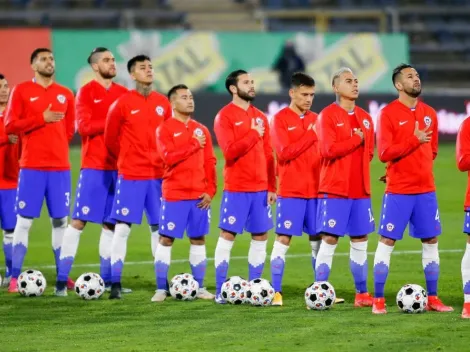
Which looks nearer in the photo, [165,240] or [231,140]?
[231,140]

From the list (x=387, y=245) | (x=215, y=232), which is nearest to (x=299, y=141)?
(x=387, y=245)

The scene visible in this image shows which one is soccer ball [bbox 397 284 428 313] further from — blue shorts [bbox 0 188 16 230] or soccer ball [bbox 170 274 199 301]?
blue shorts [bbox 0 188 16 230]

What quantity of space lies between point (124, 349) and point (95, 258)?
5.98 metres

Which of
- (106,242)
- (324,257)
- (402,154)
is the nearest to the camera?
(402,154)

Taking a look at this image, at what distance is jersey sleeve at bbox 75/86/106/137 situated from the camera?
455 inches

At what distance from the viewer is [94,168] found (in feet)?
38.2

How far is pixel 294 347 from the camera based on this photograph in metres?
8.59

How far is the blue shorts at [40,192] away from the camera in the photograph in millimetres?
11719

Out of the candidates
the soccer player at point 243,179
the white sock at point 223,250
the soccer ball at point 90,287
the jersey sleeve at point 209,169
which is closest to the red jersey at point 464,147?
the soccer player at point 243,179

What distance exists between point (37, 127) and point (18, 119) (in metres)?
0.22

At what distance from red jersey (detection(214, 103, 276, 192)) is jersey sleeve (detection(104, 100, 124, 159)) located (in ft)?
3.43

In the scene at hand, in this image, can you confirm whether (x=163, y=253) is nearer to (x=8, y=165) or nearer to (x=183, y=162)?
(x=183, y=162)

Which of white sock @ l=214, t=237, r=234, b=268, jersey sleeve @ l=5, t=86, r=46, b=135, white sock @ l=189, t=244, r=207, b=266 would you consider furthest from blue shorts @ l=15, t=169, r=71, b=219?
white sock @ l=214, t=237, r=234, b=268

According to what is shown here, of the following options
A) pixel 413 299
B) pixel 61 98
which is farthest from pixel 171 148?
pixel 413 299
